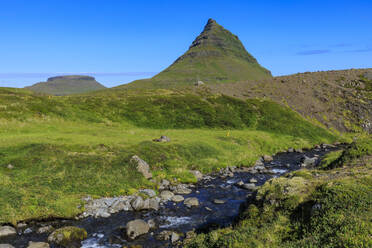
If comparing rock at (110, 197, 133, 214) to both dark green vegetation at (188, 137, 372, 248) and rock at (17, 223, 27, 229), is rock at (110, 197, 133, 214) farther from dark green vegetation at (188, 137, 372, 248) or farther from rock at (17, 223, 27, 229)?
dark green vegetation at (188, 137, 372, 248)

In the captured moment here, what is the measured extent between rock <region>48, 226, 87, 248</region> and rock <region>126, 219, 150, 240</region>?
12.8 ft

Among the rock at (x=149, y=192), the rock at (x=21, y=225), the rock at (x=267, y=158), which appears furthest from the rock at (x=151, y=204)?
the rock at (x=267, y=158)

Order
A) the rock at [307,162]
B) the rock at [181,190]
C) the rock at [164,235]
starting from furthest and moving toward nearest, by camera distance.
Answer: the rock at [307,162] → the rock at [181,190] → the rock at [164,235]

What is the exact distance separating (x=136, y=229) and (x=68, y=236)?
569 cm

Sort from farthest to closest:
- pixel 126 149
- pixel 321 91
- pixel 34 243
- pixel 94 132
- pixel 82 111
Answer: pixel 321 91
pixel 82 111
pixel 94 132
pixel 126 149
pixel 34 243

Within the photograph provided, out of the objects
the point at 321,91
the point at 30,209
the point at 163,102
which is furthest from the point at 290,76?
the point at 30,209

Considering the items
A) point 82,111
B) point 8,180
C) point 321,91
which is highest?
point 321,91

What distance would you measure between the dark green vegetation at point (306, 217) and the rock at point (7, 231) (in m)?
16.8

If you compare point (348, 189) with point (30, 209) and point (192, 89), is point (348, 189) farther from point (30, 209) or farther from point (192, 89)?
point (192, 89)

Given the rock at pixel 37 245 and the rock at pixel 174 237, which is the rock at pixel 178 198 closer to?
the rock at pixel 174 237

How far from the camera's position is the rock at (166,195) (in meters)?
32.0

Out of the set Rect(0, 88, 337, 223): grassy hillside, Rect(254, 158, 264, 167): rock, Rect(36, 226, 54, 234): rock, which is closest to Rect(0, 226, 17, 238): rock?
Rect(0, 88, 337, 223): grassy hillside

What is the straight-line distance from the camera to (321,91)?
10125 centimetres

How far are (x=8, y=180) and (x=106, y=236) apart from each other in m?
14.9
